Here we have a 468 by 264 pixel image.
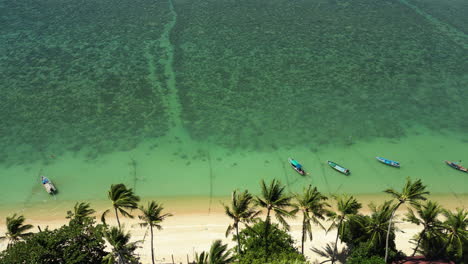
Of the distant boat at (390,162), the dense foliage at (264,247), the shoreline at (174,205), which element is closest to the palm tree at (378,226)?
the dense foliage at (264,247)

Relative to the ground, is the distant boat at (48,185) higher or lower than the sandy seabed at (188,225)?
higher

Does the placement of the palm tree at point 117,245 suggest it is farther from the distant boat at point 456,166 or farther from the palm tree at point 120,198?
the distant boat at point 456,166

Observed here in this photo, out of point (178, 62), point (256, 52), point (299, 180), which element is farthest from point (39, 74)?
point (299, 180)

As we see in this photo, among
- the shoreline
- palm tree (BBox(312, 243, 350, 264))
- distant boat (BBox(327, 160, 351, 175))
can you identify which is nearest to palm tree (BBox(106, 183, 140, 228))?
the shoreline

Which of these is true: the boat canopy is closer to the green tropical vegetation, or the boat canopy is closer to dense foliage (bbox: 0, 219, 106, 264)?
the green tropical vegetation

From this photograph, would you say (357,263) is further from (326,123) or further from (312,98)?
(312,98)

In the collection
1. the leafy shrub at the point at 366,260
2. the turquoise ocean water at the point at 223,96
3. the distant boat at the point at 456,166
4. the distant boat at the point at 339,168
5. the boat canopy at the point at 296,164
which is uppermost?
the turquoise ocean water at the point at 223,96
